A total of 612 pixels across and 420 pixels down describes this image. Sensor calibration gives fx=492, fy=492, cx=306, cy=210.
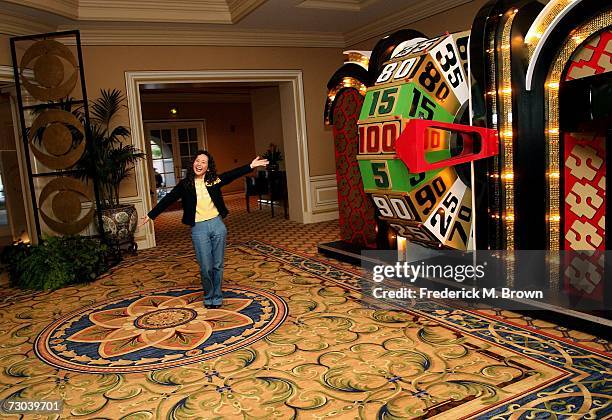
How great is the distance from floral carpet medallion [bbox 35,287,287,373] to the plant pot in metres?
1.62

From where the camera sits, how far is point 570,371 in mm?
2586

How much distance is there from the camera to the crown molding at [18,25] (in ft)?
17.3

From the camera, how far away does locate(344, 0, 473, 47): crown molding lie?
583 cm

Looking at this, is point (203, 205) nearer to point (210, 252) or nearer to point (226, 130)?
point (210, 252)

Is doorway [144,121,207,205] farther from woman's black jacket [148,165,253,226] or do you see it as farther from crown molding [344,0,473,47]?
woman's black jacket [148,165,253,226]

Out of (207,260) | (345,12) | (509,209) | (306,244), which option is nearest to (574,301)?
(509,209)

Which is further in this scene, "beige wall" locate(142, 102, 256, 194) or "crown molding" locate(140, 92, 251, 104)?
"beige wall" locate(142, 102, 256, 194)

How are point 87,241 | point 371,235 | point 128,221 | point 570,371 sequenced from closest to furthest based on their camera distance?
point 570,371 → point 371,235 → point 87,241 → point 128,221

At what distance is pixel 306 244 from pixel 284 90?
2818mm

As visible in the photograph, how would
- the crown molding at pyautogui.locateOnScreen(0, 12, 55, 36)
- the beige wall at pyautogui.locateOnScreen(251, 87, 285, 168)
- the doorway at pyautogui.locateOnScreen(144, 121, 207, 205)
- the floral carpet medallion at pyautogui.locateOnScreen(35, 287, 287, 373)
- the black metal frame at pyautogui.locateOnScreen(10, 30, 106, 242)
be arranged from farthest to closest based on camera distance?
the doorway at pyautogui.locateOnScreen(144, 121, 207, 205)
the beige wall at pyautogui.locateOnScreen(251, 87, 285, 168)
the crown molding at pyautogui.locateOnScreen(0, 12, 55, 36)
the black metal frame at pyautogui.locateOnScreen(10, 30, 106, 242)
the floral carpet medallion at pyautogui.locateOnScreen(35, 287, 287, 373)

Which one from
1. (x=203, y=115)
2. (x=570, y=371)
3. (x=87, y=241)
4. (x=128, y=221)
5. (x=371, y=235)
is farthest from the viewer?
(x=203, y=115)

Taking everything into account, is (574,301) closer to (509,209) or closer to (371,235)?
(509,209)

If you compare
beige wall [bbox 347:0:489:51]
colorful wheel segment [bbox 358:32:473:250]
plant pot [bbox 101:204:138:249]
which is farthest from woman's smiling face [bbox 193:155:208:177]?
beige wall [bbox 347:0:489:51]

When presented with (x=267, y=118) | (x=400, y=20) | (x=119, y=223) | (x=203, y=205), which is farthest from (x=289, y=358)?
(x=267, y=118)
